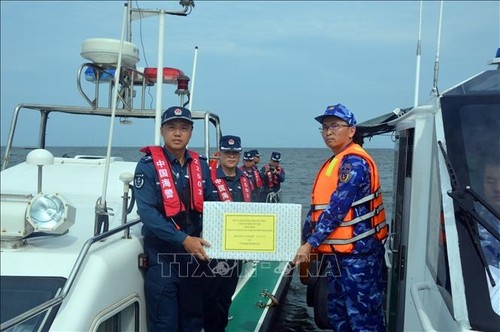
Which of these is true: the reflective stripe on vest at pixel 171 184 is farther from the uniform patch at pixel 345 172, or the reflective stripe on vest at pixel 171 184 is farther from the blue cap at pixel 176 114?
the uniform patch at pixel 345 172

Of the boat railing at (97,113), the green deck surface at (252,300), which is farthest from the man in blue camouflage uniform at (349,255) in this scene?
the boat railing at (97,113)

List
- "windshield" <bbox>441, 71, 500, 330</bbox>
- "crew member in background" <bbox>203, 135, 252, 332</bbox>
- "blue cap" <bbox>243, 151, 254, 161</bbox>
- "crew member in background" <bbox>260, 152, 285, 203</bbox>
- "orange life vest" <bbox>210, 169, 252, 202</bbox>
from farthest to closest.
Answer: "crew member in background" <bbox>260, 152, 285, 203</bbox> < "blue cap" <bbox>243, 151, 254, 161</bbox> < "orange life vest" <bbox>210, 169, 252, 202</bbox> < "crew member in background" <bbox>203, 135, 252, 332</bbox> < "windshield" <bbox>441, 71, 500, 330</bbox>

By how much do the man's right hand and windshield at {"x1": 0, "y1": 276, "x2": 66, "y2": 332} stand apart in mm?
756

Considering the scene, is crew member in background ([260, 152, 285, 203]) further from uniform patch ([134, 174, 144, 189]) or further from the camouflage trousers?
uniform patch ([134, 174, 144, 189])

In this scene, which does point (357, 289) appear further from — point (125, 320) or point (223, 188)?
point (223, 188)

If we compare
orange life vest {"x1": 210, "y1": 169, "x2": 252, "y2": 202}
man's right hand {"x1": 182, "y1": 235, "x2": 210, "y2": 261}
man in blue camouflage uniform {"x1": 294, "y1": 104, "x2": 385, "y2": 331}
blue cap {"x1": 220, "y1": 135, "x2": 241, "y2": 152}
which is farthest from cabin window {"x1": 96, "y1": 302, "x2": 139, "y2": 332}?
blue cap {"x1": 220, "y1": 135, "x2": 241, "y2": 152}

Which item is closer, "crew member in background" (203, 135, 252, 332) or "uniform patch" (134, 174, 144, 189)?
"uniform patch" (134, 174, 144, 189)

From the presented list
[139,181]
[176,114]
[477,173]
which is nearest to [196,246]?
[139,181]

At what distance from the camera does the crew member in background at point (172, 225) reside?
287 centimetres

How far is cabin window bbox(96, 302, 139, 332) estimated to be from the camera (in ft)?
8.59

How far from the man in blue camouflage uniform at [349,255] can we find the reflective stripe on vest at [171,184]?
27.2 inches

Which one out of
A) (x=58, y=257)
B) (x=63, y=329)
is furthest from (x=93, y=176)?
(x=63, y=329)

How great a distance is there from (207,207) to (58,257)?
85 cm

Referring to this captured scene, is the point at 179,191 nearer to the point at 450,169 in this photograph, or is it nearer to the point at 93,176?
the point at 93,176
